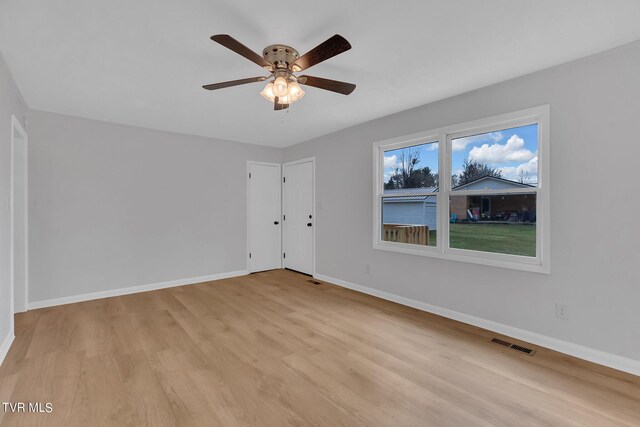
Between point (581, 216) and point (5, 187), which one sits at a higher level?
point (5, 187)

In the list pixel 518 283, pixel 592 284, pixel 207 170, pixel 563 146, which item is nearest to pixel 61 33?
pixel 207 170

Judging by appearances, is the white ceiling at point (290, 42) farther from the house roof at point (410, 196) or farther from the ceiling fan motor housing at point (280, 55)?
the house roof at point (410, 196)

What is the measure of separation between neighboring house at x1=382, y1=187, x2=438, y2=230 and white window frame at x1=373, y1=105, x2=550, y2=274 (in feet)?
0.23

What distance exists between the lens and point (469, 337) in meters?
2.79

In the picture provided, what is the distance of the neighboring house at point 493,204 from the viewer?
2.78 meters

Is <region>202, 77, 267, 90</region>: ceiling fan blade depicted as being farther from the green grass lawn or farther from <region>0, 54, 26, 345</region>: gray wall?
the green grass lawn

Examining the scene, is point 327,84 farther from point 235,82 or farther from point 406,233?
point 406,233

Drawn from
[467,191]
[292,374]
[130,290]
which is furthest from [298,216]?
[292,374]

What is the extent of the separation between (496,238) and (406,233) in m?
1.08

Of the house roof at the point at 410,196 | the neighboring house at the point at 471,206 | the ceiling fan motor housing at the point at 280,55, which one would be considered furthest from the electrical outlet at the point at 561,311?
the ceiling fan motor housing at the point at 280,55

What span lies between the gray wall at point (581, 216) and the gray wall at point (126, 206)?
360cm

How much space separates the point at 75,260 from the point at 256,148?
3221mm

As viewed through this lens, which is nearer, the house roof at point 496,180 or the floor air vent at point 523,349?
the floor air vent at point 523,349

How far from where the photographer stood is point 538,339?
2.63 m
